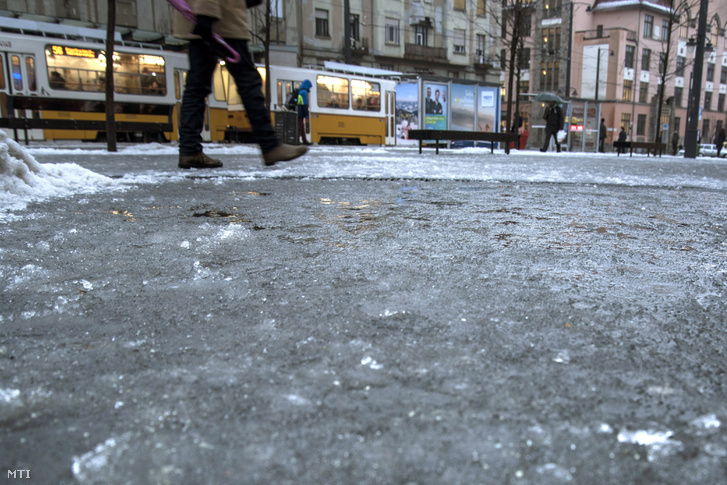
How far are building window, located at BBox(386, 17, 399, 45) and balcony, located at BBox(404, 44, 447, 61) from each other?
99 cm

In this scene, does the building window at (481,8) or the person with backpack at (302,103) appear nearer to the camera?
the person with backpack at (302,103)

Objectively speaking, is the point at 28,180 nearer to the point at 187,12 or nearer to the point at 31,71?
the point at 187,12

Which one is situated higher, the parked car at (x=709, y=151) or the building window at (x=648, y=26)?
the building window at (x=648, y=26)

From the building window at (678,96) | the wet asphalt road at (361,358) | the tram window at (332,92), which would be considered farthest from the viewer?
the building window at (678,96)

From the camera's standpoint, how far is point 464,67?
3778 centimetres

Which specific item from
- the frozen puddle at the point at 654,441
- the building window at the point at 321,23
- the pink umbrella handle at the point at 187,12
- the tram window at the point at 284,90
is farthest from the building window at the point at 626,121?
the frozen puddle at the point at 654,441

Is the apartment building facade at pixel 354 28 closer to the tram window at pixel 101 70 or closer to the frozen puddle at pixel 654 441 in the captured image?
the tram window at pixel 101 70

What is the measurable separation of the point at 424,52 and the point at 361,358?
3668cm

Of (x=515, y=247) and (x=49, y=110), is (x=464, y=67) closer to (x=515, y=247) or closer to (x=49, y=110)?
(x=49, y=110)

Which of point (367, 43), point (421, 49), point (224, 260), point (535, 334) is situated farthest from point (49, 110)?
point (421, 49)

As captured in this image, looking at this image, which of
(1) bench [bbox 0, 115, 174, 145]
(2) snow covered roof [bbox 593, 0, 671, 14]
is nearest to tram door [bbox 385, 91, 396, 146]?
(1) bench [bbox 0, 115, 174, 145]

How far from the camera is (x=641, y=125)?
4922 cm

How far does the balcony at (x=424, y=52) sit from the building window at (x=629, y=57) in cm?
2069

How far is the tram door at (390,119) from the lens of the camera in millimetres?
21719
